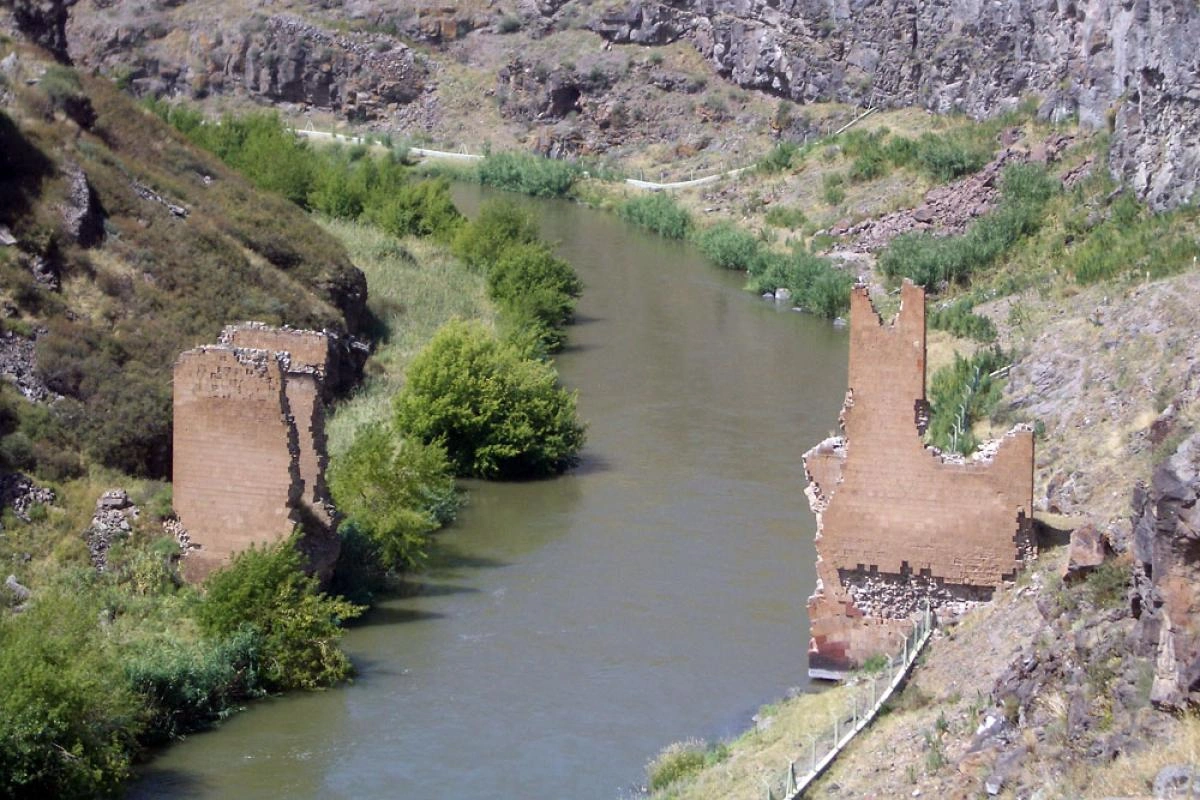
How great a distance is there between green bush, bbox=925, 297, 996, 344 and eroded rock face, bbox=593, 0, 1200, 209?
4.73 m

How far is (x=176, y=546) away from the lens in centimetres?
2619

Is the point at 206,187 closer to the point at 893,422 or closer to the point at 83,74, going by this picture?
the point at 83,74

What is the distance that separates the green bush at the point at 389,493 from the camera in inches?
1133

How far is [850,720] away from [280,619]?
7.40m

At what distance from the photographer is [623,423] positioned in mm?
39438

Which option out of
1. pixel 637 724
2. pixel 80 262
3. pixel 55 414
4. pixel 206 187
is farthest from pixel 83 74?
pixel 637 724

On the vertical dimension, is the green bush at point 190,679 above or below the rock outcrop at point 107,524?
below

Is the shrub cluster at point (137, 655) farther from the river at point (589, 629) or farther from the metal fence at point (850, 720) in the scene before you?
the metal fence at point (850, 720)

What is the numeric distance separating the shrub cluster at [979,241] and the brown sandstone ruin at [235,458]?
2589 centimetres

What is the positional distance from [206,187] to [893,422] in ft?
84.4

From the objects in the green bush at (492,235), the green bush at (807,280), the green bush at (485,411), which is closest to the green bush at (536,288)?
the green bush at (492,235)

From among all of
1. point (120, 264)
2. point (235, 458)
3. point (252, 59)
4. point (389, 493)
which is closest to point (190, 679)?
point (235, 458)

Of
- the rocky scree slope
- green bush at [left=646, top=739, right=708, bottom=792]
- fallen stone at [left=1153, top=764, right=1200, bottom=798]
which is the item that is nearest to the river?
green bush at [left=646, top=739, right=708, bottom=792]

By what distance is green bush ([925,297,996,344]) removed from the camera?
142 ft
